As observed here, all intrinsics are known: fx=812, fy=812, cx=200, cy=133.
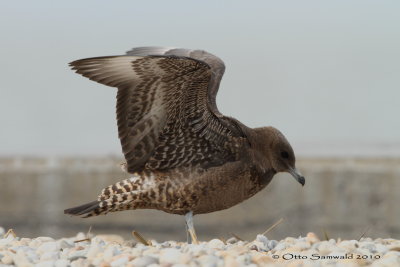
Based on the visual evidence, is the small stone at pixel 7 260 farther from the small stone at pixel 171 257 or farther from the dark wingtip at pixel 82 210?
the dark wingtip at pixel 82 210

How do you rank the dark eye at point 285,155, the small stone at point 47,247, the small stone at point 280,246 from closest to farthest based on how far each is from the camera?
the small stone at point 47,247
the small stone at point 280,246
the dark eye at point 285,155

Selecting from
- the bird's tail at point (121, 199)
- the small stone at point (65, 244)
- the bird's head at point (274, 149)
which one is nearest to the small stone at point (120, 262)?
the small stone at point (65, 244)

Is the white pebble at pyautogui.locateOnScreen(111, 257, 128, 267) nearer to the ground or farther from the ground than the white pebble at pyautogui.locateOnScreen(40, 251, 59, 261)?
farther from the ground

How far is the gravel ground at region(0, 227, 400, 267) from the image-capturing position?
4.54 m

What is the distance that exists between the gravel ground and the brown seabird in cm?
38

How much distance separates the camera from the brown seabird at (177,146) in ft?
18.7

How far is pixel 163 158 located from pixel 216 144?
1.34 feet

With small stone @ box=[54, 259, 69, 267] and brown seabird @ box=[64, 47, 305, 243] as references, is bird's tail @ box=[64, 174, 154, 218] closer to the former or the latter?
brown seabird @ box=[64, 47, 305, 243]

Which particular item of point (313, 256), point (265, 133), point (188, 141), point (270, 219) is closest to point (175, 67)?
point (188, 141)

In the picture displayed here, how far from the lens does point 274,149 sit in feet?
20.7

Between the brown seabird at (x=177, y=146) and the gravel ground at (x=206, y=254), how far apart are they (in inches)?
15.1

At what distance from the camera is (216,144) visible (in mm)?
6043

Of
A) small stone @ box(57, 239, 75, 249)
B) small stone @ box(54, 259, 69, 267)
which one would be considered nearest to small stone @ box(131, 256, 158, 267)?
small stone @ box(54, 259, 69, 267)

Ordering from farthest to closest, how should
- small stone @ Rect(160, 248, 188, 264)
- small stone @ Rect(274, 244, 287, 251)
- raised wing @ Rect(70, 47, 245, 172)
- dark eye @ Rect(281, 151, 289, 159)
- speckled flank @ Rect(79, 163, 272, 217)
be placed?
dark eye @ Rect(281, 151, 289, 159), speckled flank @ Rect(79, 163, 272, 217), raised wing @ Rect(70, 47, 245, 172), small stone @ Rect(274, 244, 287, 251), small stone @ Rect(160, 248, 188, 264)
